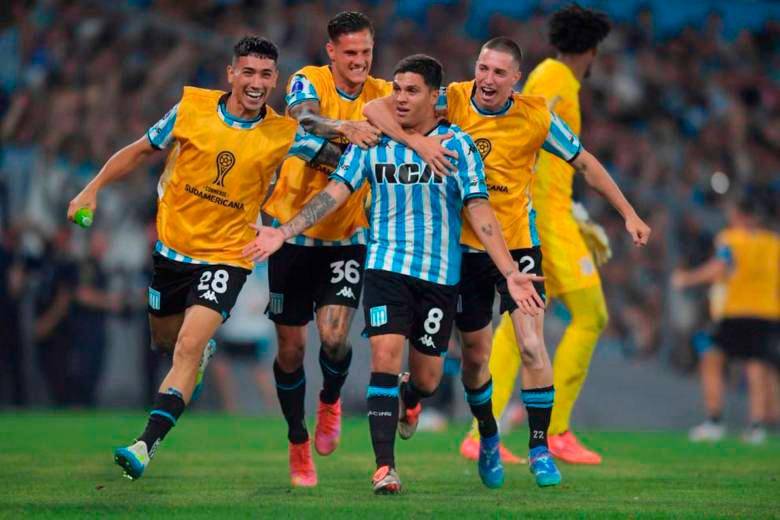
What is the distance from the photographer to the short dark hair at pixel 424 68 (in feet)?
24.4

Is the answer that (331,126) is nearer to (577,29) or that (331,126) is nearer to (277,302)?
(277,302)

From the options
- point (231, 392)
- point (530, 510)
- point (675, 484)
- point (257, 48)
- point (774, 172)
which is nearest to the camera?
point (530, 510)

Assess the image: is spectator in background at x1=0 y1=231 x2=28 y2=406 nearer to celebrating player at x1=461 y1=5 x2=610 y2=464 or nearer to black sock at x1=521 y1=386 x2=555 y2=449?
celebrating player at x1=461 y1=5 x2=610 y2=464

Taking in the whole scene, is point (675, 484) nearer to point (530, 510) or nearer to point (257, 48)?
point (530, 510)

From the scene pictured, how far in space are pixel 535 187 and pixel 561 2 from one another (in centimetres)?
1047

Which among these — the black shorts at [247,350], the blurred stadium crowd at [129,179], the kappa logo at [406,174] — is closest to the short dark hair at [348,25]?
the kappa logo at [406,174]

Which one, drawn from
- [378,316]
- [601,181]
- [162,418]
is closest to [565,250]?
[601,181]

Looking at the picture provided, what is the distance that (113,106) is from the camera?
15.4 m

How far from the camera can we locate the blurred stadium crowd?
15.2m

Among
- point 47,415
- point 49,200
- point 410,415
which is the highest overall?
point 49,200

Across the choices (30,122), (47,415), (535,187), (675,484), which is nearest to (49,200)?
(30,122)

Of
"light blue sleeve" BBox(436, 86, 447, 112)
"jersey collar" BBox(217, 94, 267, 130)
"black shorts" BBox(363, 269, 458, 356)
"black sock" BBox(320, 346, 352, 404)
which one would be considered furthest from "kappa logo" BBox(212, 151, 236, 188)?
"black sock" BBox(320, 346, 352, 404)

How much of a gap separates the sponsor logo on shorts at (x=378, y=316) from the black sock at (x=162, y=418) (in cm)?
114

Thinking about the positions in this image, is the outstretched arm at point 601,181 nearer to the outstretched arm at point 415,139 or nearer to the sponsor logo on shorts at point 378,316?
the outstretched arm at point 415,139
